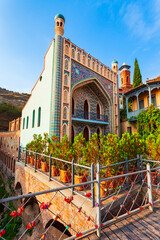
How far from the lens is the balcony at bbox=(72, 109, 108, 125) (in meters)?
11.7

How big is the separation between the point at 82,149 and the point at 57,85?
594cm

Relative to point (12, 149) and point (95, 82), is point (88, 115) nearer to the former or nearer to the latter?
point (95, 82)

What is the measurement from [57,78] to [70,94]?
4.96 feet

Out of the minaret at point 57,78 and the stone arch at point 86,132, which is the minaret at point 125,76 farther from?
the minaret at point 57,78

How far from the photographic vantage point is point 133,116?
14164 millimetres

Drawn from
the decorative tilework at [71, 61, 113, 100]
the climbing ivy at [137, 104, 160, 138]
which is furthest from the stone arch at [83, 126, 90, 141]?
the climbing ivy at [137, 104, 160, 138]

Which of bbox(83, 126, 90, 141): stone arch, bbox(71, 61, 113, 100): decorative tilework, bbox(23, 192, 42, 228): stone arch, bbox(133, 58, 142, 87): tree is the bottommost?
bbox(23, 192, 42, 228): stone arch

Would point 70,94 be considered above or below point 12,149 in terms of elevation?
above

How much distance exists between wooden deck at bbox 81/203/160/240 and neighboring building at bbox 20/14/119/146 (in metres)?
6.59

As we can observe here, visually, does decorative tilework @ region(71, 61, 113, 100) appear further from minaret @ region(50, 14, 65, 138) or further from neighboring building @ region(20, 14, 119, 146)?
minaret @ region(50, 14, 65, 138)

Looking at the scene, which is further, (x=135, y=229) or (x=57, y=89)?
(x=57, y=89)

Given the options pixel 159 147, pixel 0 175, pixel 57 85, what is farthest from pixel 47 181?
pixel 0 175

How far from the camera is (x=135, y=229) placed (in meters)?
2.52

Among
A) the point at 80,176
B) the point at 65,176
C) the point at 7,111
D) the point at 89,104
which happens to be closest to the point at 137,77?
the point at 89,104
